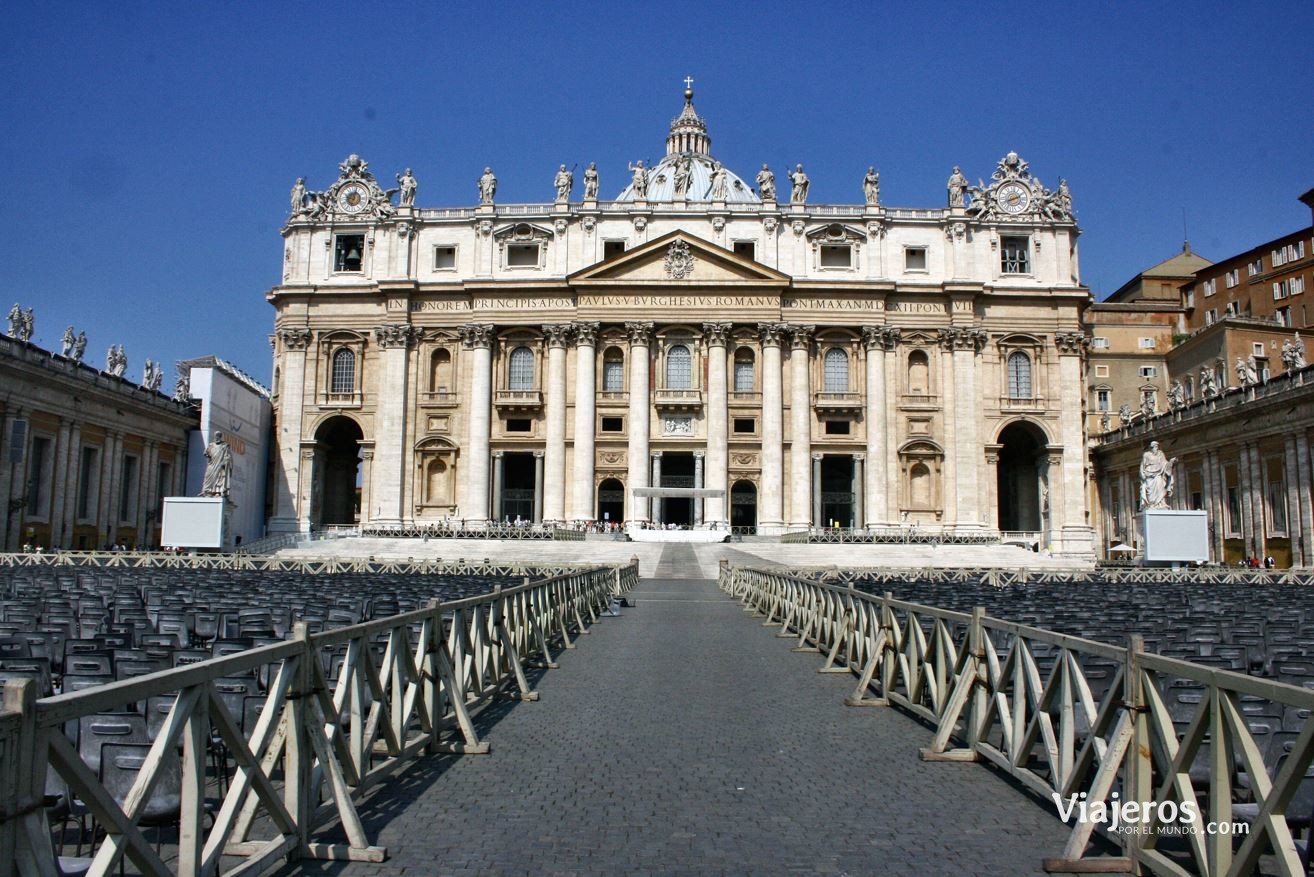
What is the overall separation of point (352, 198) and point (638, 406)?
23.0 m

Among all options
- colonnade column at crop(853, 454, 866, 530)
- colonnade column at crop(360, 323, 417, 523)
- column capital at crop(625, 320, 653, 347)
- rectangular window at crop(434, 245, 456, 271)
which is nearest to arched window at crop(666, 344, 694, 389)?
column capital at crop(625, 320, 653, 347)

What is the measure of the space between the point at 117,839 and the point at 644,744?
5.57m

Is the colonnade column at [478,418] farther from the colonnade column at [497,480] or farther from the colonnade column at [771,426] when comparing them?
the colonnade column at [771,426]

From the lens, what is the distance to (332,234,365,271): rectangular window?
214 ft

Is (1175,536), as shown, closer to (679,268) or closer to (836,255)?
(836,255)

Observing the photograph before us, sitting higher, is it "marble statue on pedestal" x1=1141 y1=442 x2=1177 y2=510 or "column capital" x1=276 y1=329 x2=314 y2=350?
"column capital" x1=276 y1=329 x2=314 y2=350

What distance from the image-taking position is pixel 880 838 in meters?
6.41

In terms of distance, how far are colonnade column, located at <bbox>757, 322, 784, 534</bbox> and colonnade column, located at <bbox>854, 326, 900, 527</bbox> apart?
5196mm

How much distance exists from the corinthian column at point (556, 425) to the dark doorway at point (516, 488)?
2404mm

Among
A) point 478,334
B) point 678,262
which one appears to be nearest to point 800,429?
point 678,262

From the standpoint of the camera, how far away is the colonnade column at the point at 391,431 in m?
61.8

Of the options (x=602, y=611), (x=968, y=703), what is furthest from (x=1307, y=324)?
(x=968, y=703)

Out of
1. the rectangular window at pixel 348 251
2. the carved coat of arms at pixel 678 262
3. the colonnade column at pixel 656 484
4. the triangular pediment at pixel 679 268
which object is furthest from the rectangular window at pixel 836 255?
the rectangular window at pixel 348 251

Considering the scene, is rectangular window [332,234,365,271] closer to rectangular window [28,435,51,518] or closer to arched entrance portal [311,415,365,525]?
arched entrance portal [311,415,365,525]
